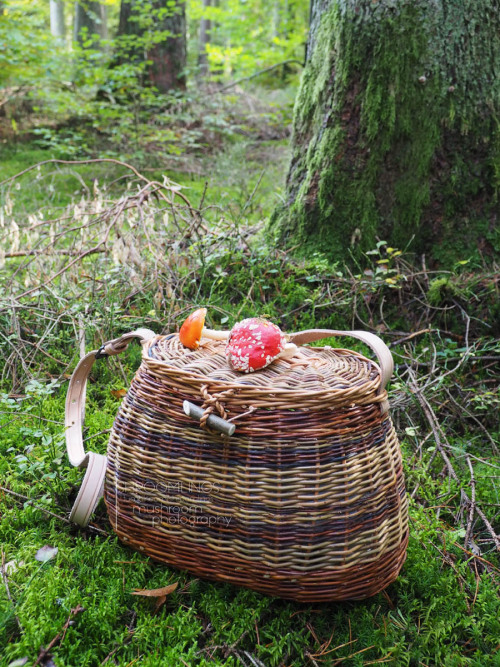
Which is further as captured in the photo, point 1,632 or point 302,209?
point 302,209

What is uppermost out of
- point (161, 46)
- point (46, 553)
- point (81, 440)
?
point (161, 46)

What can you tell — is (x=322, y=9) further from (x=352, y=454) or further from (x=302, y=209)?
(x=352, y=454)

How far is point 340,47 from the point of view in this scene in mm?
3734

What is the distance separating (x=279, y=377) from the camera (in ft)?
6.06

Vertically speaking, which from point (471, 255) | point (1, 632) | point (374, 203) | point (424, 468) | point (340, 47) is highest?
point (340, 47)

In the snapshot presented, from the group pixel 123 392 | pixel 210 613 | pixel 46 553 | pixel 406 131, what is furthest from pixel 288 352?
pixel 406 131

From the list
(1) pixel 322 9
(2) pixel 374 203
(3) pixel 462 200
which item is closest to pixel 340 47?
(1) pixel 322 9

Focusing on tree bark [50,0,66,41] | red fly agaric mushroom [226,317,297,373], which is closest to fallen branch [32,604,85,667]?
red fly agaric mushroom [226,317,297,373]

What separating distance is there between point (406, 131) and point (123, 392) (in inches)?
104

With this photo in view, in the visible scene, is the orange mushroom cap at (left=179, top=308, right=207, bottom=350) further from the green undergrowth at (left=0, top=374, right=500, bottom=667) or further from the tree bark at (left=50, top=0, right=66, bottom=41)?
the tree bark at (left=50, top=0, right=66, bottom=41)

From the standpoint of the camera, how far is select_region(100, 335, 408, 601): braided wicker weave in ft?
5.59

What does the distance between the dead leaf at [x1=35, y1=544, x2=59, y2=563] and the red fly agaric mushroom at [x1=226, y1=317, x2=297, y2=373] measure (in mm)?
990

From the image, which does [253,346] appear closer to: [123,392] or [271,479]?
[271,479]

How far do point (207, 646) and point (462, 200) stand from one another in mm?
3283
